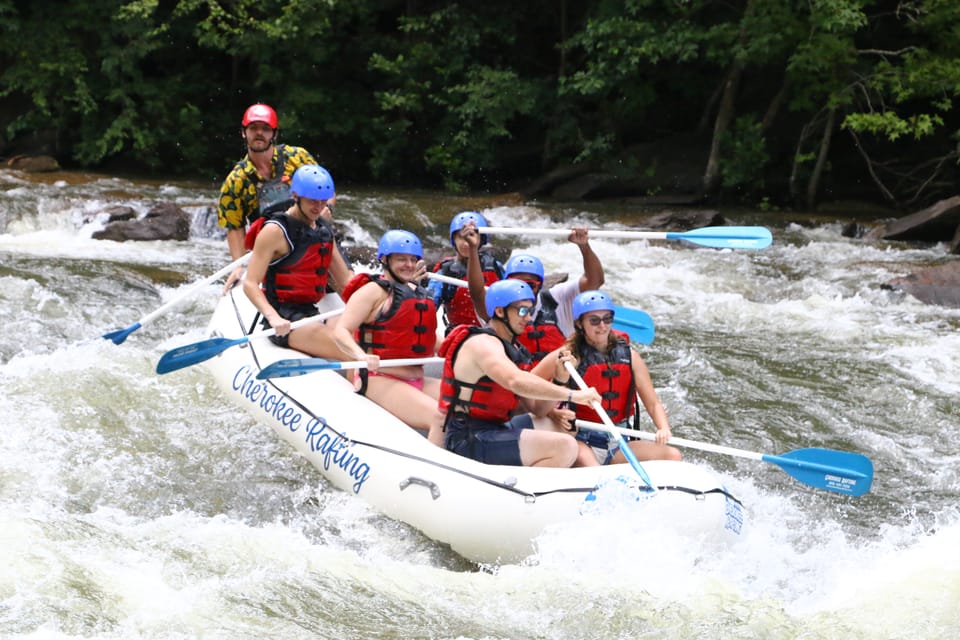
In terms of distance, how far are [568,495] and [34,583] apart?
1.89 m

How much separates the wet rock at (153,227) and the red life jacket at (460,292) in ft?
18.4

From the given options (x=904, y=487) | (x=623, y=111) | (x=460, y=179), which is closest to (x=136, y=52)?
(x=460, y=179)

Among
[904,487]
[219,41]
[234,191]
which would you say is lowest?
[904,487]

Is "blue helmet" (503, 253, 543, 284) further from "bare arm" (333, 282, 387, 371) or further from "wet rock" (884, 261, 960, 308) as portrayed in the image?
"wet rock" (884, 261, 960, 308)

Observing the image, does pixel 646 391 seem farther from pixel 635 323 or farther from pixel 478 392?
pixel 635 323

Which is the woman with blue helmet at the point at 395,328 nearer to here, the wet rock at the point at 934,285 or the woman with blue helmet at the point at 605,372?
the woman with blue helmet at the point at 605,372

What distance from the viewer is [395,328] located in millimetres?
5148

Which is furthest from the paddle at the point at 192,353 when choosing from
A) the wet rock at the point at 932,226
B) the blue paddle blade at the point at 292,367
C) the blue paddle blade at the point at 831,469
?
the wet rock at the point at 932,226

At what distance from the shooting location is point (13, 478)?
4945mm

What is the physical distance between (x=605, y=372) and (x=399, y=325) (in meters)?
1.01

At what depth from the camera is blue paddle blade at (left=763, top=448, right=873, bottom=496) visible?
14.7 feet

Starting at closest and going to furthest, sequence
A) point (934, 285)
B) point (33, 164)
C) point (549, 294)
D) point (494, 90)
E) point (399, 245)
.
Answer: point (399, 245)
point (549, 294)
point (934, 285)
point (33, 164)
point (494, 90)

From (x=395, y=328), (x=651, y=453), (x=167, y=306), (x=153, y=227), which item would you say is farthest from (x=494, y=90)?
(x=651, y=453)

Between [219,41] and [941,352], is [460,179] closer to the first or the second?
[219,41]
